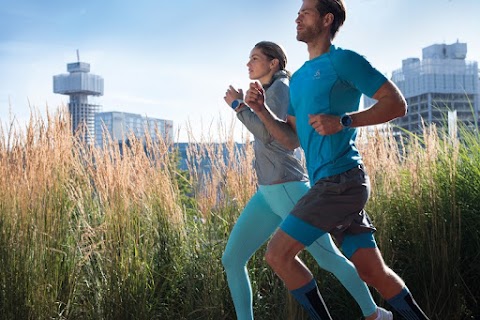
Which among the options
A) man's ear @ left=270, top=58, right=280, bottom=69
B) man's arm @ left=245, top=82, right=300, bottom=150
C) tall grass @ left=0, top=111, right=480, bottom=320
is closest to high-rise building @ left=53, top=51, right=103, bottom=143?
tall grass @ left=0, top=111, right=480, bottom=320

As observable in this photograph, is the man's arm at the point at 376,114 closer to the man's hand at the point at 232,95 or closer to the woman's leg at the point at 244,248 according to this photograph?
the man's hand at the point at 232,95

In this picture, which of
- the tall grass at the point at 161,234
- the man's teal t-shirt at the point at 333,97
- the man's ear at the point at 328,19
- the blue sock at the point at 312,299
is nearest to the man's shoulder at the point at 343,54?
the man's teal t-shirt at the point at 333,97

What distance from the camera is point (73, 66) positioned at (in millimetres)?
164750

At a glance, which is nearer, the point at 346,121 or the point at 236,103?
the point at 346,121

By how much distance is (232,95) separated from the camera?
8.91ft

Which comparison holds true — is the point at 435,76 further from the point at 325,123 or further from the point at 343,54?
the point at 325,123

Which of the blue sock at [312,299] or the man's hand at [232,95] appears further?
the man's hand at [232,95]

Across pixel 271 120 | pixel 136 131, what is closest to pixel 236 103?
pixel 271 120

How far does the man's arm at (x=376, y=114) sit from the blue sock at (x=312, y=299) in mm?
596

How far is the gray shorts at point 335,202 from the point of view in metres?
2.23

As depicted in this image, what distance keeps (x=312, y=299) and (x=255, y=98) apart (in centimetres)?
80

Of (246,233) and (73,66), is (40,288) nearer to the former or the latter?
(246,233)

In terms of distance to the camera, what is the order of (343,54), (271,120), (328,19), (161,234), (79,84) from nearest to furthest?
(343,54), (328,19), (271,120), (161,234), (79,84)

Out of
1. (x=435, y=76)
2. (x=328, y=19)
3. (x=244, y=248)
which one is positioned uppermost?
(x=435, y=76)
